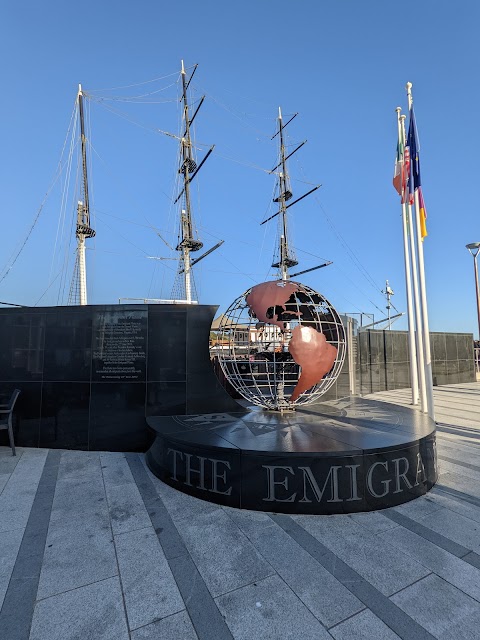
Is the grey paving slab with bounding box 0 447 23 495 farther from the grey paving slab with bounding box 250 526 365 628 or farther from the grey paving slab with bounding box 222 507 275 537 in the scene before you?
the grey paving slab with bounding box 250 526 365 628

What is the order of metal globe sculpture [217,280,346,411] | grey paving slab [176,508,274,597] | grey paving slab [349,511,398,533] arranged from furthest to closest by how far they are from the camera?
metal globe sculpture [217,280,346,411] → grey paving slab [349,511,398,533] → grey paving slab [176,508,274,597]

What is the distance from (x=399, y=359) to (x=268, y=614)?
19.3 meters

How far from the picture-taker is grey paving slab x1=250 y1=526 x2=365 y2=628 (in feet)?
9.68

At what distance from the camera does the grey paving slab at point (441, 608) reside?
272 cm

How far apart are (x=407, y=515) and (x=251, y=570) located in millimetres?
2436

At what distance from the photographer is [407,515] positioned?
4.61m

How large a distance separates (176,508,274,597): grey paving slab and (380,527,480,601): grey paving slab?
1.64 meters

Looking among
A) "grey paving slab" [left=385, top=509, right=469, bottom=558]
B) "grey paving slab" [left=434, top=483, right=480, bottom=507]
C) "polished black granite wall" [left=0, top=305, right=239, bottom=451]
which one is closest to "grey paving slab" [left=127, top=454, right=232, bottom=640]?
"polished black granite wall" [left=0, top=305, right=239, bottom=451]

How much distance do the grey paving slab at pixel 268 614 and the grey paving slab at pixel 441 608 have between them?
0.86 m

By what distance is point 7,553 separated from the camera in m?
3.92

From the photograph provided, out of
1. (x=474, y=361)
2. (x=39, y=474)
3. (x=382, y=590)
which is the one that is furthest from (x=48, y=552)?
(x=474, y=361)

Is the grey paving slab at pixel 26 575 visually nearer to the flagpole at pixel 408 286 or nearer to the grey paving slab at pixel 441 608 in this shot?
the grey paving slab at pixel 441 608

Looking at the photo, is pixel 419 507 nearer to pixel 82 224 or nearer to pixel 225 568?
pixel 225 568

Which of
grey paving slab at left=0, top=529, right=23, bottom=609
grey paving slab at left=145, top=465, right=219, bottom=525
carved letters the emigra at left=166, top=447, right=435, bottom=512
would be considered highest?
carved letters the emigra at left=166, top=447, right=435, bottom=512
